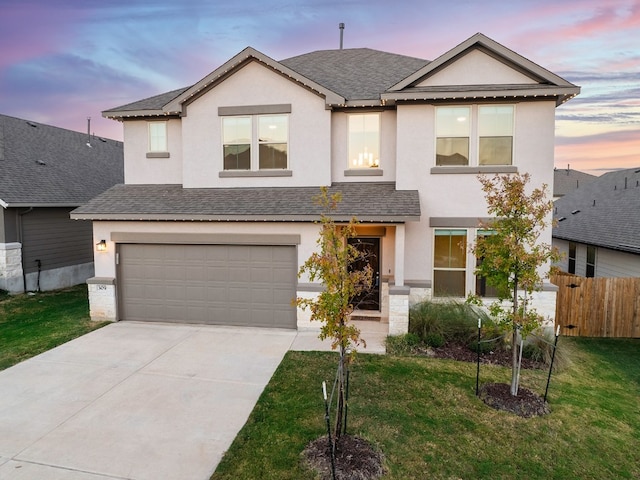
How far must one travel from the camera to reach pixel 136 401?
6953mm

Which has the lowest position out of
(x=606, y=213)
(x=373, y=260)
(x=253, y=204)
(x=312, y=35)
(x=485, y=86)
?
(x=373, y=260)

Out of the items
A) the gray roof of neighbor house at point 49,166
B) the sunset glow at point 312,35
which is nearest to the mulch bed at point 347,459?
the sunset glow at point 312,35

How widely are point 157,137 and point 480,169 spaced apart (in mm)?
9927

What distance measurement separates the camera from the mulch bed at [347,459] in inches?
193

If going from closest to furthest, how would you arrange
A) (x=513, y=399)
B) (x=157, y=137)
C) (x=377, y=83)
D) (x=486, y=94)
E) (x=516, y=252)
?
(x=516, y=252) < (x=513, y=399) < (x=486, y=94) < (x=377, y=83) < (x=157, y=137)

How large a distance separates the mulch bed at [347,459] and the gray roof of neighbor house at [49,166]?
14821mm

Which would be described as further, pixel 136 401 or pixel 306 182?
pixel 306 182

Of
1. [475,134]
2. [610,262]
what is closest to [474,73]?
[475,134]

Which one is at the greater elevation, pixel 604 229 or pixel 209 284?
pixel 604 229

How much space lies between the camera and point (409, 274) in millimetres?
11422

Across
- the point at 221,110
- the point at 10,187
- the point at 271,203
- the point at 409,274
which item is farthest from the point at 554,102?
the point at 10,187

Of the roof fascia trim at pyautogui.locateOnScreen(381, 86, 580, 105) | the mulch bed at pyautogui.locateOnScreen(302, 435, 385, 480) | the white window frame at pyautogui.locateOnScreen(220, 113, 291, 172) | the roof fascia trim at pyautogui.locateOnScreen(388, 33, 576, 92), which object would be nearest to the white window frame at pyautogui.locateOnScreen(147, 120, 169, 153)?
the white window frame at pyautogui.locateOnScreen(220, 113, 291, 172)

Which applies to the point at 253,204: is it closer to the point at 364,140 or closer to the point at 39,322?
the point at 364,140

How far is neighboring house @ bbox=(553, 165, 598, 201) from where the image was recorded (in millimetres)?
42531
